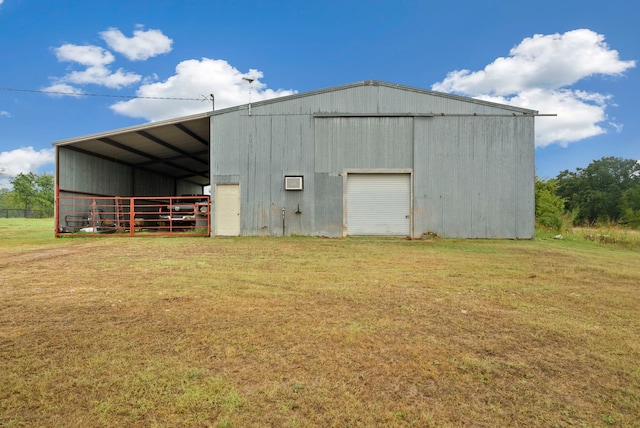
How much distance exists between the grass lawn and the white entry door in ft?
22.8

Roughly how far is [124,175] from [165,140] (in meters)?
5.18

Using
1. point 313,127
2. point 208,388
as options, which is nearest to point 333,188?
point 313,127

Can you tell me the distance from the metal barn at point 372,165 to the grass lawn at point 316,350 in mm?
6709

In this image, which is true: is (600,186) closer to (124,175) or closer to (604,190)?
(604,190)

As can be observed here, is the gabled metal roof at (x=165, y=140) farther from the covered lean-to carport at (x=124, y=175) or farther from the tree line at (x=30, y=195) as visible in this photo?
the tree line at (x=30, y=195)

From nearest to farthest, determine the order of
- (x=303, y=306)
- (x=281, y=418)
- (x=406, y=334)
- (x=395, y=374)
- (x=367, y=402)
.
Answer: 1. (x=281, y=418)
2. (x=367, y=402)
3. (x=395, y=374)
4. (x=406, y=334)
5. (x=303, y=306)

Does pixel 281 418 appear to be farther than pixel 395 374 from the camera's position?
No

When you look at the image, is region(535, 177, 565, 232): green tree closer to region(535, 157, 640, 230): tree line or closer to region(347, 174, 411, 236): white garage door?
region(347, 174, 411, 236): white garage door

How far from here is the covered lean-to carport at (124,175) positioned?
44.3 ft

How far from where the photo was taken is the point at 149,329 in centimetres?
322

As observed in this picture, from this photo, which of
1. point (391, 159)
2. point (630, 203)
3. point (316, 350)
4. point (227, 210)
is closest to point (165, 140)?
point (227, 210)

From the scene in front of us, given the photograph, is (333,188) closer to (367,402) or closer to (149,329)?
(149,329)

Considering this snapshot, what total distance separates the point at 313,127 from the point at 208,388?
11.3 metres

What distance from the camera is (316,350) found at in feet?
9.16
